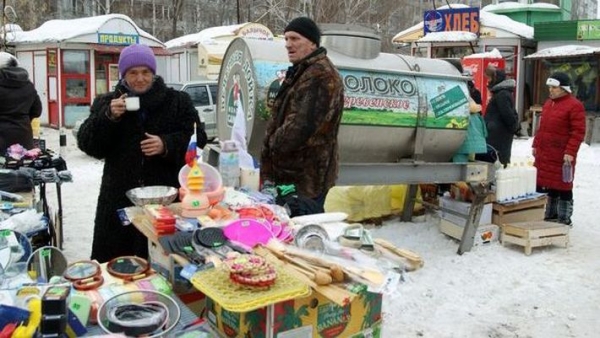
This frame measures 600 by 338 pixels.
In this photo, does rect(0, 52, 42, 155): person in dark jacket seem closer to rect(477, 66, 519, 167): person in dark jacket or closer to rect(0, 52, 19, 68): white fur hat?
rect(0, 52, 19, 68): white fur hat

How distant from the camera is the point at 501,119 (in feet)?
23.2

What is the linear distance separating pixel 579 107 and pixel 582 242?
5.00ft

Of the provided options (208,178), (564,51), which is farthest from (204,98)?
(208,178)

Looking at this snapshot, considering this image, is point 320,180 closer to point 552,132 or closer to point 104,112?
point 104,112

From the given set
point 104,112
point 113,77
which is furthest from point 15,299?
point 113,77

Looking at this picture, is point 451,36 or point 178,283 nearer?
point 178,283

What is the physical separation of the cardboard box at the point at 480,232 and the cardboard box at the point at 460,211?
5cm

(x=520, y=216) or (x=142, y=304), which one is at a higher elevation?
(x=142, y=304)

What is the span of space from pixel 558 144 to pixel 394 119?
7.69 ft

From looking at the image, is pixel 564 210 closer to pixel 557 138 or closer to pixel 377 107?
pixel 557 138

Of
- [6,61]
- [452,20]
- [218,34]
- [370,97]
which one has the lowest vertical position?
[370,97]

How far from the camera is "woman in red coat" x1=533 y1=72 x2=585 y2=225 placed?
6.76m

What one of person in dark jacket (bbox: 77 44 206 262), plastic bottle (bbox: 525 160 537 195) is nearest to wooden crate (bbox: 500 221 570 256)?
plastic bottle (bbox: 525 160 537 195)

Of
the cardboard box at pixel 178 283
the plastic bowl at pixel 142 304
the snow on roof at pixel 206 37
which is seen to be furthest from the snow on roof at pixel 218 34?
the plastic bowl at pixel 142 304
